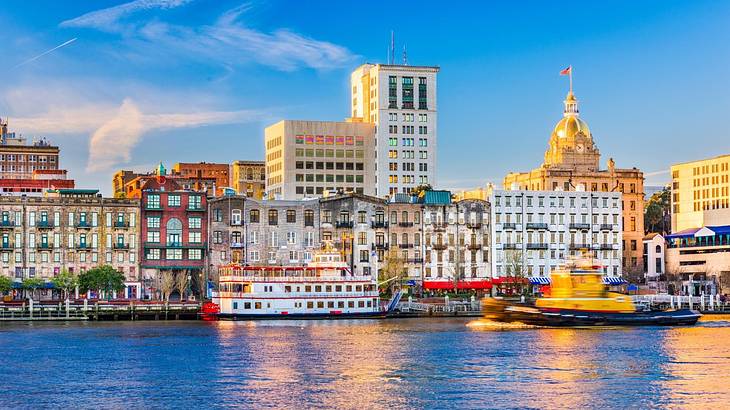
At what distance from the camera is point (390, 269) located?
16688 centimetres

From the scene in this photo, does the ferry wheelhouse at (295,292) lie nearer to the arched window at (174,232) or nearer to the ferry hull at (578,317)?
the ferry hull at (578,317)

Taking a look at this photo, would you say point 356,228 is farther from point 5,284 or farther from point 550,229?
point 5,284

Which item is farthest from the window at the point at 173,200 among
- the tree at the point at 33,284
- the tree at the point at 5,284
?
the tree at the point at 5,284

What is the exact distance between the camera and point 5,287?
15325cm

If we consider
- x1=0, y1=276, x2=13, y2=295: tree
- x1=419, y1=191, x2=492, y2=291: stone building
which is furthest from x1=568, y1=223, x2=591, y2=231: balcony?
x1=0, y1=276, x2=13, y2=295: tree

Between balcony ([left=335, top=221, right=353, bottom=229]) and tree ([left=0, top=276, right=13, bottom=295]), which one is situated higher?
balcony ([left=335, top=221, right=353, bottom=229])

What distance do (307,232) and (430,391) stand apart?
91575mm

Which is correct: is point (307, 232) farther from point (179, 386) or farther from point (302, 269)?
point (179, 386)

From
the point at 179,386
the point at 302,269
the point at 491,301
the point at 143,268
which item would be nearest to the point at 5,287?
the point at 143,268

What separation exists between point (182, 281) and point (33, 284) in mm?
17312

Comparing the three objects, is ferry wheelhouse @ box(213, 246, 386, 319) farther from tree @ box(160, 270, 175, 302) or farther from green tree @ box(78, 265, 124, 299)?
green tree @ box(78, 265, 124, 299)

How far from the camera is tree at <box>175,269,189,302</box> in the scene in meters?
159

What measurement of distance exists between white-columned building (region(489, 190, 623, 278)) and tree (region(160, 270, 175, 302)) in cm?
4427

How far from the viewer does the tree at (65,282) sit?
508ft
